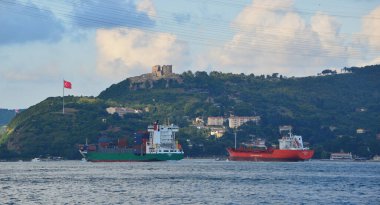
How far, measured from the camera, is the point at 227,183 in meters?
118

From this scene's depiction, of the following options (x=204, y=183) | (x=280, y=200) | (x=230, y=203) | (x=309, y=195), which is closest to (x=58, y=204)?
(x=230, y=203)

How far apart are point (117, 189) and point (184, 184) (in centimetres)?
1339

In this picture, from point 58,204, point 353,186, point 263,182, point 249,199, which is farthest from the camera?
point 263,182

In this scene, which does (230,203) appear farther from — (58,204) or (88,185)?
(88,185)

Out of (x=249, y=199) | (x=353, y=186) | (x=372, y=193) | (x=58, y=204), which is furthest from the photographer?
(x=353, y=186)

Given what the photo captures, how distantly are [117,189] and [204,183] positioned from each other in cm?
1683

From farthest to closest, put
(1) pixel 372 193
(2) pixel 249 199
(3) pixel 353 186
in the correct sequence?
1. (3) pixel 353 186
2. (1) pixel 372 193
3. (2) pixel 249 199

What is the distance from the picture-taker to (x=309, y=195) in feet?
315

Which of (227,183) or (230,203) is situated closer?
(230,203)

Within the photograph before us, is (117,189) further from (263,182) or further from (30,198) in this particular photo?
(263,182)

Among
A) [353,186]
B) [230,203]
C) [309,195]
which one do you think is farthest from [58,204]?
[353,186]

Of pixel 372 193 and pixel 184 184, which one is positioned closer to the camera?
pixel 372 193

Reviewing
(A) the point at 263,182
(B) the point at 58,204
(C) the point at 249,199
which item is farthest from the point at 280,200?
(A) the point at 263,182

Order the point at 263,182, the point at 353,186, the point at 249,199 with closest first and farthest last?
the point at 249,199 → the point at 353,186 → the point at 263,182
